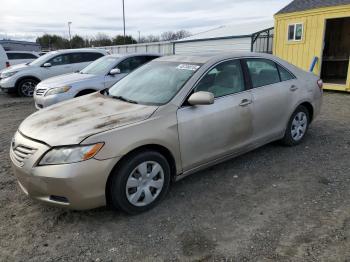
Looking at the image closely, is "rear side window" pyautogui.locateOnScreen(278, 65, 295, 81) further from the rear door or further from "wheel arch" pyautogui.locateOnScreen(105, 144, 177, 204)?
"wheel arch" pyautogui.locateOnScreen(105, 144, 177, 204)

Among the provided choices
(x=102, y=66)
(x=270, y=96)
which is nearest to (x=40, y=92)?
(x=102, y=66)

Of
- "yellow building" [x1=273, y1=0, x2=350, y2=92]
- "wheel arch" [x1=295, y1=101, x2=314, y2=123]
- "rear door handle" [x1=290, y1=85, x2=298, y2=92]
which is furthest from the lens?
"yellow building" [x1=273, y1=0, x2=350, y2=92]

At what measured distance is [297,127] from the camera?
16.6 feet

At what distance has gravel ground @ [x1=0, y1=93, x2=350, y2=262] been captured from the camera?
271 centimetres

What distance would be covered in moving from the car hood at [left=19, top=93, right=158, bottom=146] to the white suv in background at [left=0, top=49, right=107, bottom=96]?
7831mm

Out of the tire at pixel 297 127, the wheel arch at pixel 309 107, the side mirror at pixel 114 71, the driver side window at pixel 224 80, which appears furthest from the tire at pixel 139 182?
the side mirror at pixel 114 71

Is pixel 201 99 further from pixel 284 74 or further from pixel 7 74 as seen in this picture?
pixel 7 74

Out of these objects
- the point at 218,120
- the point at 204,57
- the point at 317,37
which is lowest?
the point at 218,120

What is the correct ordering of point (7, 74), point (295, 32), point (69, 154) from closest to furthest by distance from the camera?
point (69, 154) < point (7, 74) < point (295, 32)

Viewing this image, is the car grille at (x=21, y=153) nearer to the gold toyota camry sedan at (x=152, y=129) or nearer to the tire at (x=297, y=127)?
the gold toyota camry sedan at (x=152, y=129)

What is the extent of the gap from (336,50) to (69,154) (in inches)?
540

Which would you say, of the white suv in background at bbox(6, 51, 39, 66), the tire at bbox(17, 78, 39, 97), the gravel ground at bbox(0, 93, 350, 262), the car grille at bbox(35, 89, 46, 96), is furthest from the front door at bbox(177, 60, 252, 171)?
the white suv in background at bbox(6, 51, 39, 66)

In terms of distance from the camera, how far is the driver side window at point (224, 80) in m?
3.79

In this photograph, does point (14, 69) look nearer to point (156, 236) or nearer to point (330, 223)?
point (156, 236)
